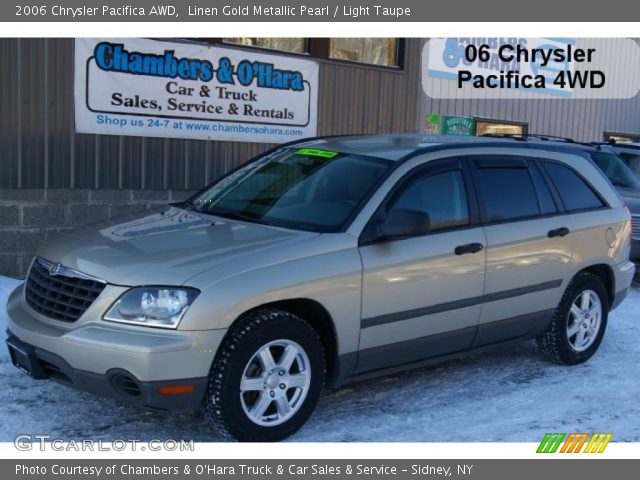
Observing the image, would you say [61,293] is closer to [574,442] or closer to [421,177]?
[421,177]

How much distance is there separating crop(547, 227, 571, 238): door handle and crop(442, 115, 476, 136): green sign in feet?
25.1

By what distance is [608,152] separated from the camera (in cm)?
1052

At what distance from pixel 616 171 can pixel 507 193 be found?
555 cm

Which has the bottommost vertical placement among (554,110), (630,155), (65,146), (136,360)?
(136,360)

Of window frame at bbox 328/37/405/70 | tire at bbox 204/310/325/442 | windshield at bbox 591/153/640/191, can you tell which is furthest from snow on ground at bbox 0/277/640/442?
window frame at bbox 328/37/405/70

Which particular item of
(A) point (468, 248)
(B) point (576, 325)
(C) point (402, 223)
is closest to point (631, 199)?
(B) point (576, 325)

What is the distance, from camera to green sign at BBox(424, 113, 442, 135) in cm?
1281

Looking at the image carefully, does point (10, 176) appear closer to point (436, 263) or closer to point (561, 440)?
point (436, 263)

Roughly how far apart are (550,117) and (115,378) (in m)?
13.6

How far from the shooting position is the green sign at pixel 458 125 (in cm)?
1336

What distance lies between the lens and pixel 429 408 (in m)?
5.01

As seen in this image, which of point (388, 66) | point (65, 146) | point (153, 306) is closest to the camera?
point (153, 306)

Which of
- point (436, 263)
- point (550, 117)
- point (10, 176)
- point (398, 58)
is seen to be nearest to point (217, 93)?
point (10, 176)

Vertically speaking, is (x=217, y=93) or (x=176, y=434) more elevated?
(x=217, y=93)
